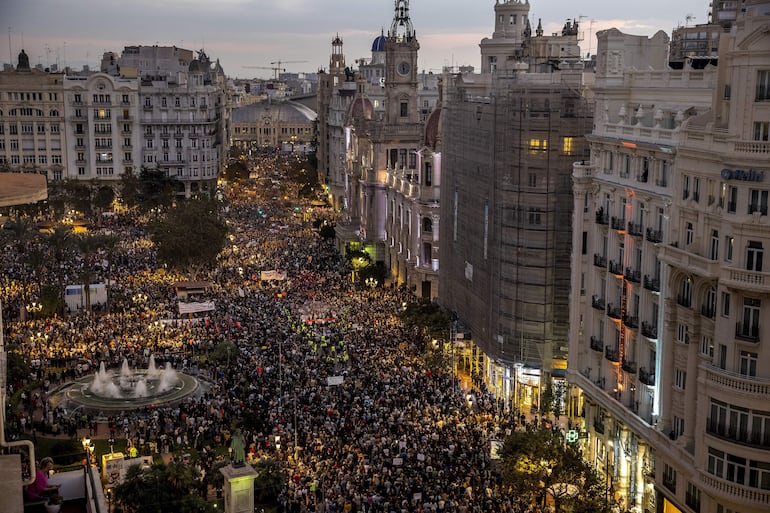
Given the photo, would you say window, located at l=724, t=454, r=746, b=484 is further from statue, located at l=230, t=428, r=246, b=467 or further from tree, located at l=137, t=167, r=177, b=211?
tree, located at l=137, t=167, r=177, b=211

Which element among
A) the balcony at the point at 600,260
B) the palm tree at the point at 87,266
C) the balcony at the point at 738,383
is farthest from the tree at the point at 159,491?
the palm tree at the point at 87,266

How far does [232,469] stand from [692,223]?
18.9m

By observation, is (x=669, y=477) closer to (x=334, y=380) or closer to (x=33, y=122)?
(x=334, y=380)

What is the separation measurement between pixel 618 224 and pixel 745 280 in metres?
9.98

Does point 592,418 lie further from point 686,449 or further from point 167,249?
point 167,249

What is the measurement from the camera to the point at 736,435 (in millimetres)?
31641

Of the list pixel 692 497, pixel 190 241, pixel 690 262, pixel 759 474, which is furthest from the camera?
pixel 190 241

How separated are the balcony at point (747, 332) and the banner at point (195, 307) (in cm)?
4221

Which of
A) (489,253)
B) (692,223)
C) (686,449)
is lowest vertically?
(686,449)

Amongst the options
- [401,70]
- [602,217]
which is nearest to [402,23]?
[401,70]

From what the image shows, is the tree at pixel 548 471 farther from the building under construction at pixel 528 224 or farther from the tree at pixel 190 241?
the tree at pixel 190 241

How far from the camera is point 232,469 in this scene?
32375mm

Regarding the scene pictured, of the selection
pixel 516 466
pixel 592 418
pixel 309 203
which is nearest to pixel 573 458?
pixel 516 466

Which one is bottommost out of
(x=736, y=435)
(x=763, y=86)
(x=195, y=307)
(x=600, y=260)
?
(x=195, y=307)
